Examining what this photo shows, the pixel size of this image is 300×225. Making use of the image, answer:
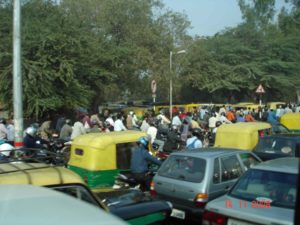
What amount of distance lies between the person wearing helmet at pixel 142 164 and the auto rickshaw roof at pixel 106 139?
0.80m

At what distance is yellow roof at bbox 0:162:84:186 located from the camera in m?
4.32

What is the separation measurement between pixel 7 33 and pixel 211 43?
29243 millimetres

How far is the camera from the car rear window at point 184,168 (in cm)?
821

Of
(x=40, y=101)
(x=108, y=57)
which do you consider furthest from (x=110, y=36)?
(x=40, y=101)

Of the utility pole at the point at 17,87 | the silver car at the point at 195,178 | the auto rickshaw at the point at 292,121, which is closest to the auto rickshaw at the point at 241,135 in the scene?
the silver car at the point at 195,178

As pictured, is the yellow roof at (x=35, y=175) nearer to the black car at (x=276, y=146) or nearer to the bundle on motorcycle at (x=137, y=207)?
the bundle on motorcycle at (x=137, y=207)

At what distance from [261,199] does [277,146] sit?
647 centimetres

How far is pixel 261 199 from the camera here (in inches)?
234

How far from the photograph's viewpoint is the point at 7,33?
26406mm

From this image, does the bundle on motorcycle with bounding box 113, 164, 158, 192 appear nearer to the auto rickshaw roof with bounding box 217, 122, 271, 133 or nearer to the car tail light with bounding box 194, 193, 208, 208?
the car tail light with bounding box 194, 193, 208, 208

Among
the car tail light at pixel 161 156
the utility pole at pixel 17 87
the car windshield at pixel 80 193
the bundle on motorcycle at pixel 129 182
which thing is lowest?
the bundle on motorcycle at pixel 129 182

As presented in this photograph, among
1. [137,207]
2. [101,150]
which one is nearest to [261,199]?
[137,207]

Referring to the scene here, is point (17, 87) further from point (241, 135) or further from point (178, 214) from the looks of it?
point (241, 135)

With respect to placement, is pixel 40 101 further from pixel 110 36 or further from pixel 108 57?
pixel 110 36
